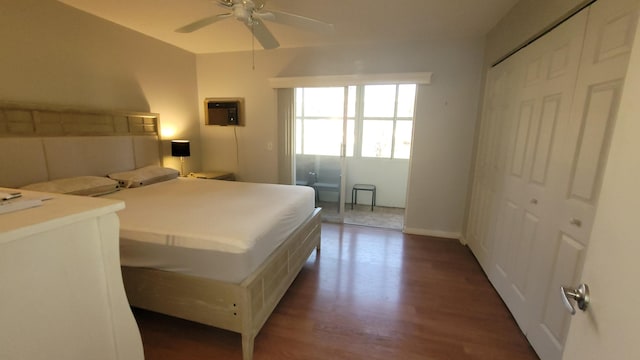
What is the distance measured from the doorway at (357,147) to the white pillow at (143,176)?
1853 millimetres

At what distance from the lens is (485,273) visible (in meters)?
2.69

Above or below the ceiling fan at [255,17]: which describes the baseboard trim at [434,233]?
below

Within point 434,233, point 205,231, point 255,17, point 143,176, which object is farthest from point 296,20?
point 434,233

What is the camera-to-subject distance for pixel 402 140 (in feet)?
16.3

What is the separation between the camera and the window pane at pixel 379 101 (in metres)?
4.88

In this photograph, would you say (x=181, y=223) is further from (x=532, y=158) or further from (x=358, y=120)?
(x=358, y=120)

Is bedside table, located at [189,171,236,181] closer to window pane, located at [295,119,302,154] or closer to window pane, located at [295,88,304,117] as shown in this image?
window pane, located at [295,119,302,154]

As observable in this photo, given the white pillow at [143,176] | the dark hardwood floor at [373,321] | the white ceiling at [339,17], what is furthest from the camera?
the white pillow at [143,176]

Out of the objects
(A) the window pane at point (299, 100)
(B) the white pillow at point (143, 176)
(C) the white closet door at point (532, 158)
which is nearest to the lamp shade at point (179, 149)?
(B) the white pillow at point (143, 176)

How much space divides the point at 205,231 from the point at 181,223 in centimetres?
Answer: 25

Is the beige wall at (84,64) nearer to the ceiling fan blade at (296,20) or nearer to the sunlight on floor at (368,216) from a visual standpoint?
the ceiling fan blade at (296,20)

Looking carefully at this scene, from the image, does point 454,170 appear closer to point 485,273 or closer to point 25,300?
point 485,273

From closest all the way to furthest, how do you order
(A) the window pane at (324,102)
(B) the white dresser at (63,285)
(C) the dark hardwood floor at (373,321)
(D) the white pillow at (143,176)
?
(B) the white dresser at (63,285) → (C) the dark hardwood floor at (373,321) → (D) the white pillow at (143,176) → (A) the window pane at (324,102)

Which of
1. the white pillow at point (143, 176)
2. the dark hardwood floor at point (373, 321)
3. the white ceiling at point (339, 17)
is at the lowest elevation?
the dark hardwood floor at point (373, 321)
